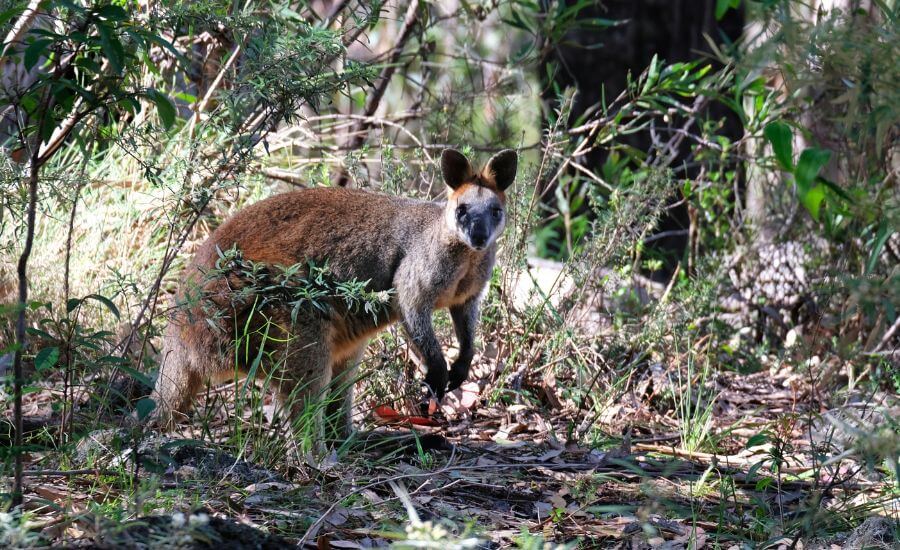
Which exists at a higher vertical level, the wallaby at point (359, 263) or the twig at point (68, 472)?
the wallaby at point (359, 263)

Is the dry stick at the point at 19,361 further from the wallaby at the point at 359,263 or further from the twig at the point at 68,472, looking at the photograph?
the wallaby at the point at 359,263

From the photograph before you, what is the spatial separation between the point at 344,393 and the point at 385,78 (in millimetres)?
2577

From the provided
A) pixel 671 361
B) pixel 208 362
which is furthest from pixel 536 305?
pixel 208 362

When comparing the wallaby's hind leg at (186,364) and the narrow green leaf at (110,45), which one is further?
the wallaby's hind leg at (186,364)

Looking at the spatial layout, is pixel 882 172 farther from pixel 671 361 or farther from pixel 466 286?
pixel 466 286

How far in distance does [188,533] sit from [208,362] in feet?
6.93

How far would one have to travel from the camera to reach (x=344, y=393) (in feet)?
16.3

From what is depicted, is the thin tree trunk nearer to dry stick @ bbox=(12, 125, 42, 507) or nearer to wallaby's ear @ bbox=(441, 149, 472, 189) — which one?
dry stick @ bbox=(12, 125, 42, 507)

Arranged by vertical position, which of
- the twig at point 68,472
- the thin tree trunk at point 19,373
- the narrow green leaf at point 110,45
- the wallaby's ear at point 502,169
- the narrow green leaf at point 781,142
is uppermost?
the narrow green leaf at point 110,45

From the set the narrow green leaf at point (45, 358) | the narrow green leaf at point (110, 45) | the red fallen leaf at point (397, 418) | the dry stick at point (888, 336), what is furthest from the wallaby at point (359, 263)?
the dry stick at point (888, 336)

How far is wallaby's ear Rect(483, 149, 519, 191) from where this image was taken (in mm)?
5207

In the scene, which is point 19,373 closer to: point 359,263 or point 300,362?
point 300,362

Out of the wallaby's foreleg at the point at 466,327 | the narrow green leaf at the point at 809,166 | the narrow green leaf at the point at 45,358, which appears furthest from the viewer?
the wallaby's foreleg at the point at 466,327

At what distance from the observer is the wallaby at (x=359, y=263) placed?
453 cm
